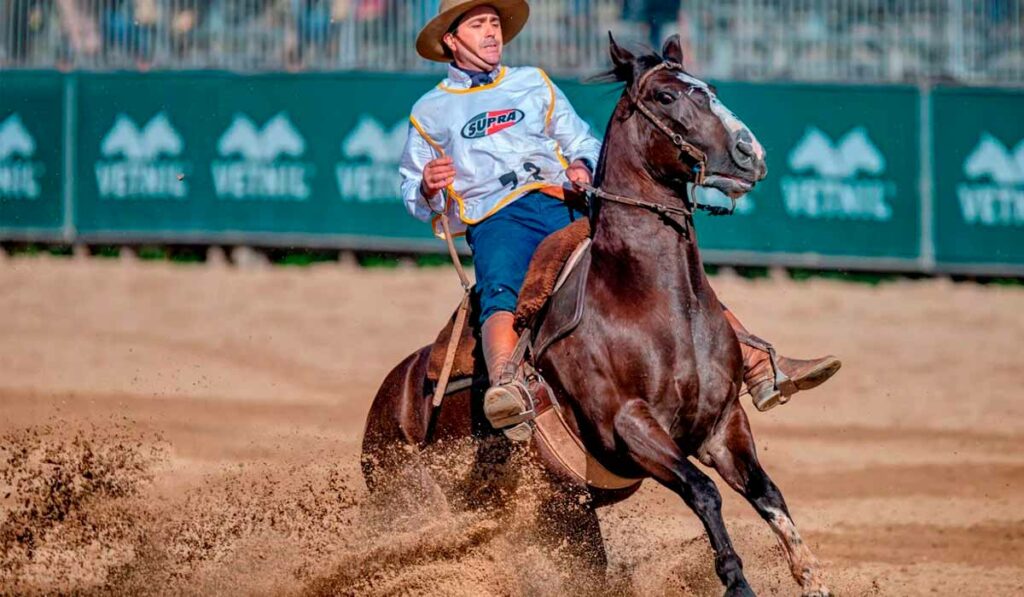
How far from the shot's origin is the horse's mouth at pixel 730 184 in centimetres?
509

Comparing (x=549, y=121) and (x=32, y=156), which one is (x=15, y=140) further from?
(x=549, y=121)

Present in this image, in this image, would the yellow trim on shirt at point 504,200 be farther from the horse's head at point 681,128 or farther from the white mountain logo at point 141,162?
the white mountain logo at point 141,162

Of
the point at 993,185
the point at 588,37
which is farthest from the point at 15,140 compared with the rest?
the point at 993,185

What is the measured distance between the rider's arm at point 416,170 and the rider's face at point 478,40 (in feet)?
1.20

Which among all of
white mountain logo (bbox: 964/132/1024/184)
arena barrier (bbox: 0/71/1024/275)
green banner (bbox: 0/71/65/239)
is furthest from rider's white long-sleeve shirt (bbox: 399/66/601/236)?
green banner (bbox: 0/71/65/239)

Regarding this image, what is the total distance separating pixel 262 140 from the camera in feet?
47.9

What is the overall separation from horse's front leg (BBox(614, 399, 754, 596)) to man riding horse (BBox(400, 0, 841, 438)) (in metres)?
0.62

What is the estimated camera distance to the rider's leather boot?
18.0 feet

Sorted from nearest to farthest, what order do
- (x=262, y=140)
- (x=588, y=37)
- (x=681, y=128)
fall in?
(x=681, y=128) → (x=262, y=140) → (x=588, y=37)

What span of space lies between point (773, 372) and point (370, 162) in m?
9.25

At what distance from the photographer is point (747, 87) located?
14.4 m

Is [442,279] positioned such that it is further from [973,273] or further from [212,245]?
[973,273]

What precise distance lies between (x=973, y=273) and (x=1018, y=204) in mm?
784

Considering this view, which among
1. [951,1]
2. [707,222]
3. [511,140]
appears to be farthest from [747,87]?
[511,140]
